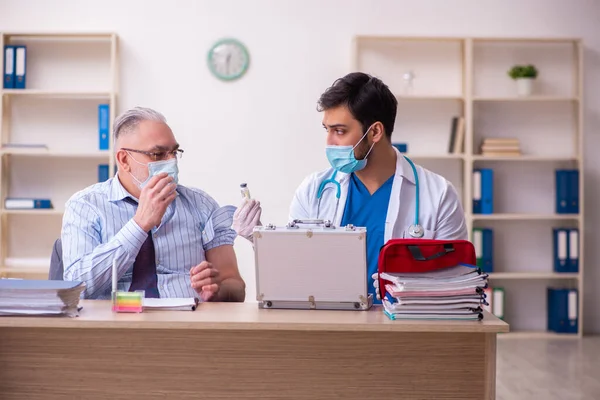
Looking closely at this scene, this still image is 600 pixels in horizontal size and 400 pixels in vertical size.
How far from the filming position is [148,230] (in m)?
2.54

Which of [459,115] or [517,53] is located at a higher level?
[517,53]

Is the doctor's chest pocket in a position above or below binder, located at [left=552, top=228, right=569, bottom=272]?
above

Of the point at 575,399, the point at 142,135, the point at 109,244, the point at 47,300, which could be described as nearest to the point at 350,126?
the point at 142,135

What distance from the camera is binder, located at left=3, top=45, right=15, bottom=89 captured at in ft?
17.9

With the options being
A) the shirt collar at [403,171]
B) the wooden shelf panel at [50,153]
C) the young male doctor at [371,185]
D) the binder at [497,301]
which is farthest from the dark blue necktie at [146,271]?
the binder at [497,301]

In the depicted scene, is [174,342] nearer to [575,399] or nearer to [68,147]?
[575,399]

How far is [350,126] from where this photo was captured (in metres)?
2.84

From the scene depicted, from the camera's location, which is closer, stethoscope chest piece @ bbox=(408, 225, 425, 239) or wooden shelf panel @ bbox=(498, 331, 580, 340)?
stethoscope chest piece @ bbox=(408, 225, 425, 239)

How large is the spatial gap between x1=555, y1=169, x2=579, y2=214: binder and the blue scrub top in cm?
308

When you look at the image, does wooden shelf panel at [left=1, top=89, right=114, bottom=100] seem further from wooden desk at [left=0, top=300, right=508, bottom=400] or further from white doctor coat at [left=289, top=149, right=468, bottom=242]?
wooden desk at [left=0, top=300, right=508, bottom=400]

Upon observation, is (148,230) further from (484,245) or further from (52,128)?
(484,245)

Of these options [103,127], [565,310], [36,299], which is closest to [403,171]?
[36,299]

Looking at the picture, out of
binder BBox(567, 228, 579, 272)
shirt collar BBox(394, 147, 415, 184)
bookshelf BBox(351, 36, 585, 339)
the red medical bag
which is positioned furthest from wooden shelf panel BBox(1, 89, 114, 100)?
the red medical bag

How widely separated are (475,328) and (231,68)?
3948 millimetres
